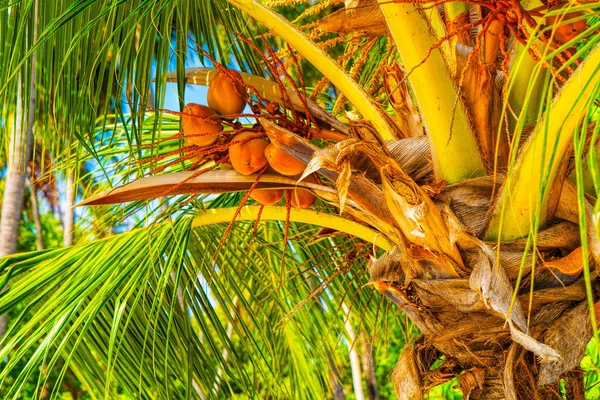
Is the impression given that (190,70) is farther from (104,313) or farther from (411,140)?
(104,313)

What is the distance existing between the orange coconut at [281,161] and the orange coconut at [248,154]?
13 mm

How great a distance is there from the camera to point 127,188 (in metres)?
1.44

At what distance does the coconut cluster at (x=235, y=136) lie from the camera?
4.37 ft

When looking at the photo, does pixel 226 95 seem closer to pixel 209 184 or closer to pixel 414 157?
pixel 209 184

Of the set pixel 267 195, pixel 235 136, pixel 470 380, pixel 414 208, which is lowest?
pixel 470 380

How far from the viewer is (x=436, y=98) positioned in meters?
1.27

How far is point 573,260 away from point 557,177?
0.14 m

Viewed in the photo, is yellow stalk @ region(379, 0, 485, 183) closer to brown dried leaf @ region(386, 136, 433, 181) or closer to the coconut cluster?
brown dried leaf @ region(386, 136, 433, 181)

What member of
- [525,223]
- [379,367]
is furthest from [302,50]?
[379,367]

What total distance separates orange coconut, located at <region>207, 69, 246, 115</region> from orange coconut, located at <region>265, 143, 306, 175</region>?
0.45 ft

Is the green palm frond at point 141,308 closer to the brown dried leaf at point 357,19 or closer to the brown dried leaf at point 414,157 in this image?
the brown dried leaf at point 414,157

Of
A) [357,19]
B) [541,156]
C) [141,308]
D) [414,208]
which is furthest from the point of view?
[141,308]

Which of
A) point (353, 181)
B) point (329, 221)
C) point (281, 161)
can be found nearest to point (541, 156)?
point (353, 181)

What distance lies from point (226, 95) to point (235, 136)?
9cm
